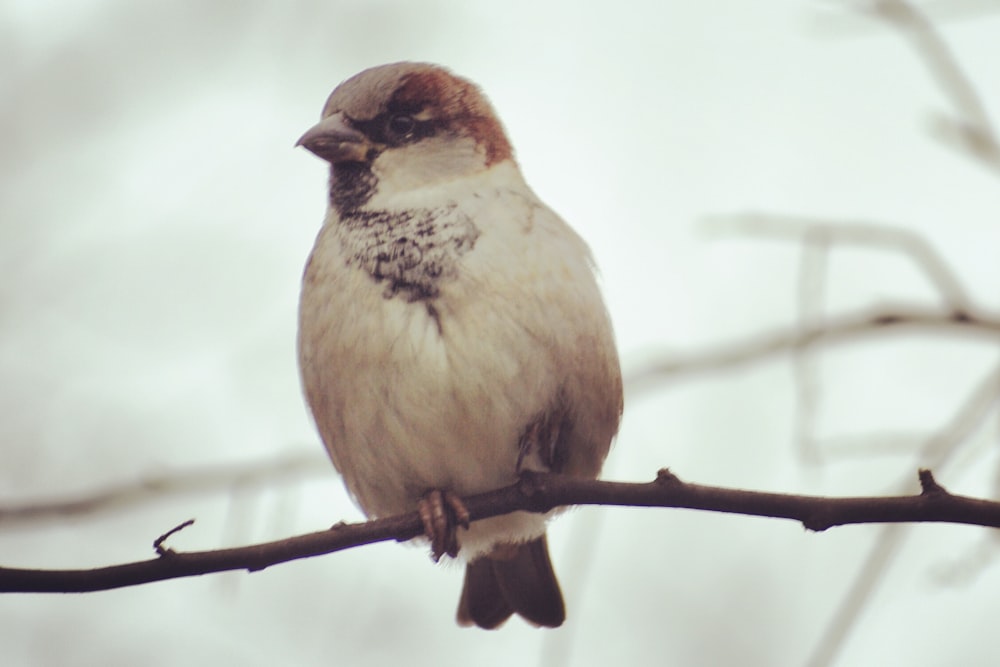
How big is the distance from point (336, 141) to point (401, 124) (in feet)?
0.62

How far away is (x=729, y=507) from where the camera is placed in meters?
1.95

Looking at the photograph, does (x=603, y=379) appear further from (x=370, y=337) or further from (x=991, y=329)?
(x=991, y=329)

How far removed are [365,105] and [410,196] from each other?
284 mm

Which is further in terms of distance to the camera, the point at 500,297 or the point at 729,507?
the point at 500,297

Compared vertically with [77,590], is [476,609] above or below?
below

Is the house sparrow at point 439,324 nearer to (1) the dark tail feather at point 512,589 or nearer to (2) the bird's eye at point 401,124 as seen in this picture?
(2) the bird's eye at point 401,124

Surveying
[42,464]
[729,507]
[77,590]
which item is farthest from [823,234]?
[42,464]

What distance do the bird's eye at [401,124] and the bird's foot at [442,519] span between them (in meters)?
0.96

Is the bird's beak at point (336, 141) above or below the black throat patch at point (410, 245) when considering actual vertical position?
above

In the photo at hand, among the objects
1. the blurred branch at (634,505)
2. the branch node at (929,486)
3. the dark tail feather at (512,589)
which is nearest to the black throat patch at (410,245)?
the blurred branch at (634,505)

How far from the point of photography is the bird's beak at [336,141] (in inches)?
117

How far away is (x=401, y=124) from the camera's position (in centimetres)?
308

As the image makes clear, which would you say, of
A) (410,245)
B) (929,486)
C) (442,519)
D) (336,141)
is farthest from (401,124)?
(929,486)

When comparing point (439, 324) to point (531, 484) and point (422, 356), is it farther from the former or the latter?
point (531, 484)
